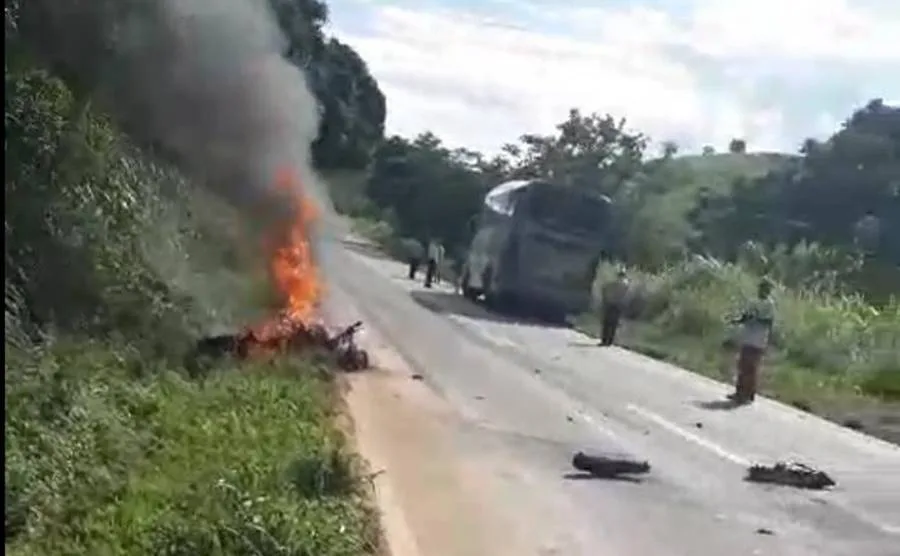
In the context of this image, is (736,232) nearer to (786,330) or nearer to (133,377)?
(786,330)

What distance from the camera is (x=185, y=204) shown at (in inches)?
756

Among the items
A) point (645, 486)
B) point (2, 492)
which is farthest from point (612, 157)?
point (2, 492)

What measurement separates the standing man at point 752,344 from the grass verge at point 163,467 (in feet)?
28.4

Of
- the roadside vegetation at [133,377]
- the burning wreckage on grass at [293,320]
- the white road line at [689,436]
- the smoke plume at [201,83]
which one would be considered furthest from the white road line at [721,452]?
the smoke plume at [201,83]

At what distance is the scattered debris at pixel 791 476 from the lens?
1412 cm

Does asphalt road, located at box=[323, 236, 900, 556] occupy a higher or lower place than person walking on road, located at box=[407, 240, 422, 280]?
lower

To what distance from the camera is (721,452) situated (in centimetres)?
1599

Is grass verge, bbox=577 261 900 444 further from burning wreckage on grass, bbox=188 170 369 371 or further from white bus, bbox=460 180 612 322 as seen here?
burning wreckage on grass, bbox=188 170 369 371

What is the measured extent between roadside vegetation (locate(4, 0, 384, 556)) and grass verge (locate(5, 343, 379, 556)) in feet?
0.05

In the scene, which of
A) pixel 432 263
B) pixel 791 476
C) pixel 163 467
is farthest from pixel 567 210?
pixel 163 467

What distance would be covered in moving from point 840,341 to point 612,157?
45.4 meters

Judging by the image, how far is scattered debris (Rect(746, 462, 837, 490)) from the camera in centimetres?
1412

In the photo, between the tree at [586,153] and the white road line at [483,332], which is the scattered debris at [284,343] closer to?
the white road line at [483,332]

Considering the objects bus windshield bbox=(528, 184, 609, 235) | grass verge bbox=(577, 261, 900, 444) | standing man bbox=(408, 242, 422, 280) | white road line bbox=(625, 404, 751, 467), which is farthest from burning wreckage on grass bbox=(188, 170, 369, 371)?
standing man bbox=(408, 242, 422, 280)
